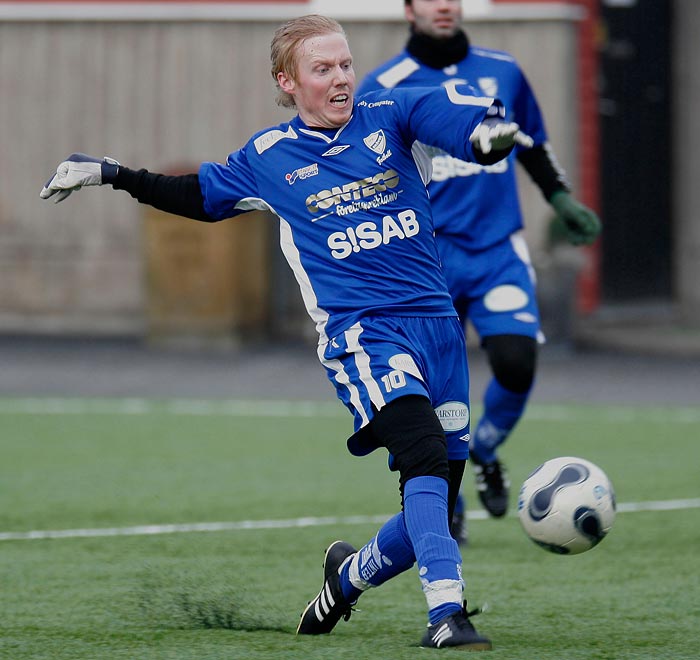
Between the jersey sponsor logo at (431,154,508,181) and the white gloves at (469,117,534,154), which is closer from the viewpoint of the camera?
the white gloves at (469,117,534,154)

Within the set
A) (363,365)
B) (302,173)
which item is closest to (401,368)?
(363,365)

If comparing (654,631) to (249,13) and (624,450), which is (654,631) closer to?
(624,450)

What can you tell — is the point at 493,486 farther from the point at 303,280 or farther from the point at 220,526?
the point at 303,280

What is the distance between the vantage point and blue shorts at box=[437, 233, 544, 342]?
6996mm

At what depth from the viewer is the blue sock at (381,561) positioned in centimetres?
470

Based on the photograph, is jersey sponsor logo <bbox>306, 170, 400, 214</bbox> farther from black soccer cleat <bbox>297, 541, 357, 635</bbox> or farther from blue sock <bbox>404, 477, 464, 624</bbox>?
black soccer cleat <bbox>297, 541, 357, 635</bbox>

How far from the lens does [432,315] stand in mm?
4781

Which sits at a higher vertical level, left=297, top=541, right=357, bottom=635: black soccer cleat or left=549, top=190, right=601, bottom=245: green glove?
left=549, top=190, right=601, bottom=245: green glove

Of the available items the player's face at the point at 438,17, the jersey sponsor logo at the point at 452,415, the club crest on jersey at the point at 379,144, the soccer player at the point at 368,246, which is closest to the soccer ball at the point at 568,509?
the soccer player at the point at 368,246

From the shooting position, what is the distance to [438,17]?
23.0 ft

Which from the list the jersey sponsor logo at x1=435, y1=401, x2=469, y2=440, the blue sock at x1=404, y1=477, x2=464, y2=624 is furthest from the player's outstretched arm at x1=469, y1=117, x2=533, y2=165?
the blue sock at x1=404, y1=477, x2=464, y2=624

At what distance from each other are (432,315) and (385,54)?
1225 cm

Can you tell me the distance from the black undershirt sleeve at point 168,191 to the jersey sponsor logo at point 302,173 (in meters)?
0.31

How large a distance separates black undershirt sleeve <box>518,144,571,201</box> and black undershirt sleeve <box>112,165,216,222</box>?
7.75 ft
